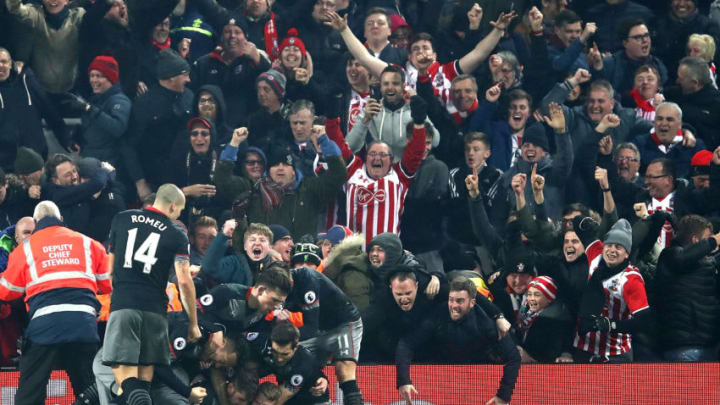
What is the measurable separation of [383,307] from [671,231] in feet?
10.5

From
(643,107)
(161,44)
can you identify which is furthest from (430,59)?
(161,44)

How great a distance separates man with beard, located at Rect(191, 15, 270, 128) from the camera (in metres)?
15.7

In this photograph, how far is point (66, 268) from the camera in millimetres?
11750

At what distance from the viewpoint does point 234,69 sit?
51.3 ft

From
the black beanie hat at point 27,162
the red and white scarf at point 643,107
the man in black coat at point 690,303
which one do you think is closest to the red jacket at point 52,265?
the black beanie hat at point 27,162

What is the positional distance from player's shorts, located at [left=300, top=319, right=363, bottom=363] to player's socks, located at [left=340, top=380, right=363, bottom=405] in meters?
0.21

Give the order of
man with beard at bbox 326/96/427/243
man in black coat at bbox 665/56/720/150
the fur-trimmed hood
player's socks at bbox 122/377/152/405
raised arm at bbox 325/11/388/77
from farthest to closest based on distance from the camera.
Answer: man in black coat at bbox 665/56/720/150, raised arm at bbox 325/11/388/77, man with beard at bbox 326/96/427/243, the fur-trimmed hood, player's socks at bbox 122/377/152/405

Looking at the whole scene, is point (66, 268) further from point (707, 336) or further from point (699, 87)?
point (699, 87)

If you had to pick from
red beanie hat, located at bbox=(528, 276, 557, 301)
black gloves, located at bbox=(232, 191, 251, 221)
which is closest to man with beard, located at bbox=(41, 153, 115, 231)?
black gloves, located at bbox=(232, 191, 251, 221)

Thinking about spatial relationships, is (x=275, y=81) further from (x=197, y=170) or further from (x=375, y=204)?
(x=375, y=204)

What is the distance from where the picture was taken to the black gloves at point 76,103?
15.1 m

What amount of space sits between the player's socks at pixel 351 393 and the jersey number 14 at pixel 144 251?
1.92 meters

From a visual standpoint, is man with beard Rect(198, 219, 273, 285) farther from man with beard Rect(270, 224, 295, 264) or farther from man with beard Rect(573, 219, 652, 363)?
man with beard Rect(573, 219, 652, 363)

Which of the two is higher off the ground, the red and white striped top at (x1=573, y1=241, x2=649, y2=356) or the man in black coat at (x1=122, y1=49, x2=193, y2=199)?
the man in black coat at (x1=122, y1=49, x2=193, y2=199)
